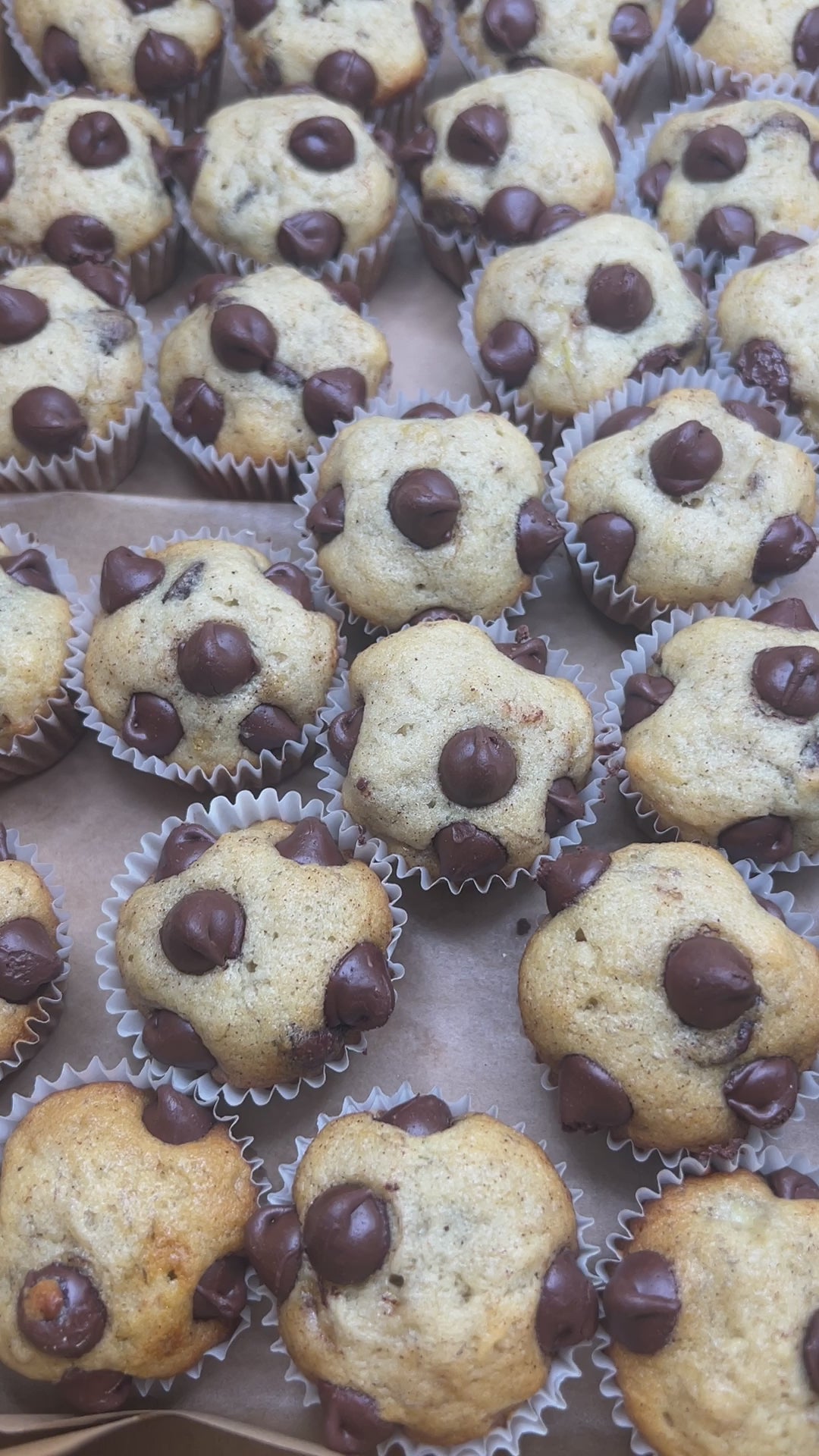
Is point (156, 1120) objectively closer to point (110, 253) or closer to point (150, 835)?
point (150, 835)

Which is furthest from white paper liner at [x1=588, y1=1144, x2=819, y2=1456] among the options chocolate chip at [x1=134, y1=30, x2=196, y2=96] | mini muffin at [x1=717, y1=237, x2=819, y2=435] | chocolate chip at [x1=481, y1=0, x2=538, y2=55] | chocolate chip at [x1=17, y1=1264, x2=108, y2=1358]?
chocolate chip at [x1=134, y1=30, x2=196, y2=96]

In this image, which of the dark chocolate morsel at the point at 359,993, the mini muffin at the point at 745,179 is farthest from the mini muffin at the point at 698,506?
the dark chocolate morsel at the point at 359,993

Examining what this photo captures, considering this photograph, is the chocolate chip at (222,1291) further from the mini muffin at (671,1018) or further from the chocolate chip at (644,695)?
the chocolate chip at (644,695)

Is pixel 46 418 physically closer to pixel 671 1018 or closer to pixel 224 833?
pixel 224 833

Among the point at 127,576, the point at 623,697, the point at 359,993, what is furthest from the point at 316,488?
the point at 359,993

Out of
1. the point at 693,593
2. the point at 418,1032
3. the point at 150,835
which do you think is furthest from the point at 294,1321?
the point at 693,593
